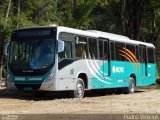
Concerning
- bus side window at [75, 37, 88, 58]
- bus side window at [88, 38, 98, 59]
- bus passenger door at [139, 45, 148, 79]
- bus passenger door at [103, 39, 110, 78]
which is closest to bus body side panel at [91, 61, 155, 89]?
bus passenger door at [103, 39, 110, 78]

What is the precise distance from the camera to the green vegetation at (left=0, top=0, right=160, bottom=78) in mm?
29234

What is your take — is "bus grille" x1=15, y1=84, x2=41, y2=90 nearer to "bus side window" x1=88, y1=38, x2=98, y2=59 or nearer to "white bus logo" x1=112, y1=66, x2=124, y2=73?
"bus side window" x1=88, y1=38, x2=98, y2=59

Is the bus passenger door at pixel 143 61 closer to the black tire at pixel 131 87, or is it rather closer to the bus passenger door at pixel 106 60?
the black tire at pixel 131 87

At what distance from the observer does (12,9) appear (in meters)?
31.7

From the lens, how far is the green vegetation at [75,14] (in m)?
29.2

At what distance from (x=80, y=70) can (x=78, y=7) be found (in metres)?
14.2

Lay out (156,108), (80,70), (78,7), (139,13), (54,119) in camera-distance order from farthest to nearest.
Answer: (139,13) → (78,7) → (80,70) → (156,108) → (54,119)

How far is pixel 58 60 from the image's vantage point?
795 inches

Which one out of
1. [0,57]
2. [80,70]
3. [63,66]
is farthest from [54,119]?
[0,57]

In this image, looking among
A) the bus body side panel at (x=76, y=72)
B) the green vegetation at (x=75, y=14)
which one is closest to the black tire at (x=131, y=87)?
the bus body side panel at (x=76, y=72)

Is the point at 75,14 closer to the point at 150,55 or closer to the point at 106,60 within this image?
the point at 150,55

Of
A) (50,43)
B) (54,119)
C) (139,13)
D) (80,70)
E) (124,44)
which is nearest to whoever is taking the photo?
(54,119)

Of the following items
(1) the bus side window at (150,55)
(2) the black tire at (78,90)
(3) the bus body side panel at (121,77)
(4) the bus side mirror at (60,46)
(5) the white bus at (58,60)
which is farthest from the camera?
(1) the bus side window at (150,55)

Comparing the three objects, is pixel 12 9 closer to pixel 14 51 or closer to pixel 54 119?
pixel 14 51
